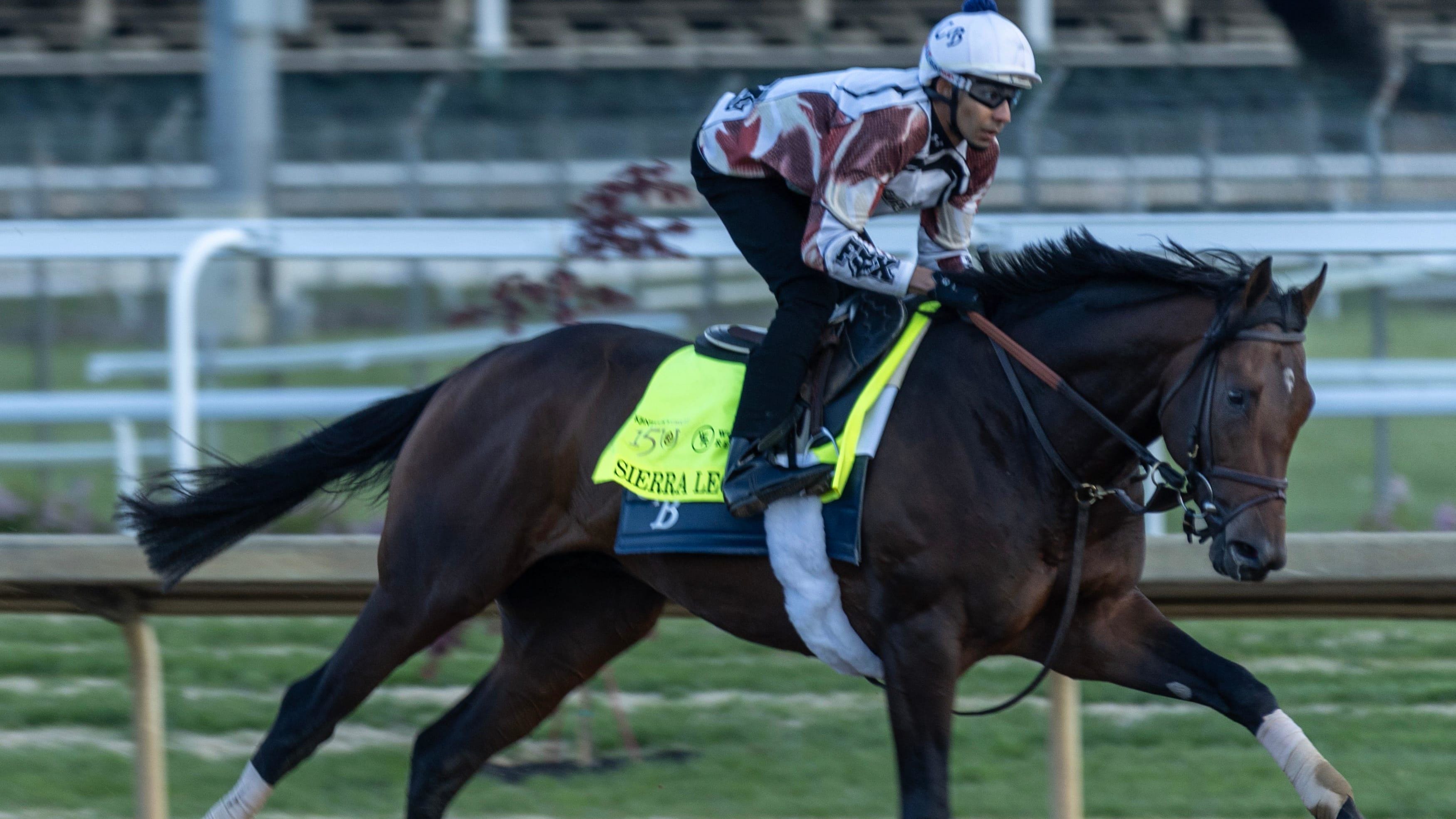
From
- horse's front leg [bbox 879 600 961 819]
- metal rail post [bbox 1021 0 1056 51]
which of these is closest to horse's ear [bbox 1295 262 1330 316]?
horse's front leg [bbox 879 600 961 819]

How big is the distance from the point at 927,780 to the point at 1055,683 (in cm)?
86

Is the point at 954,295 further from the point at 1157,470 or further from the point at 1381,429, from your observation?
the point at 1381,429

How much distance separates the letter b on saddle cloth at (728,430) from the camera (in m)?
3.17

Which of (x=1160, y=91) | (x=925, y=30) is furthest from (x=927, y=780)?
(x=925, y=30)

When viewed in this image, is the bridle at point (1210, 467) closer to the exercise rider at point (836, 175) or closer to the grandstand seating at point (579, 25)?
the exercise rider at point (836, 175)

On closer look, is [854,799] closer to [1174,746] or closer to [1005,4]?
[1174,746]

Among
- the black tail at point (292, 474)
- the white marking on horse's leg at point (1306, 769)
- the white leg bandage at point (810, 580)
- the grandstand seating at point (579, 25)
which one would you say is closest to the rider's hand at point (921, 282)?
the white leg bandage at point (810, 580)

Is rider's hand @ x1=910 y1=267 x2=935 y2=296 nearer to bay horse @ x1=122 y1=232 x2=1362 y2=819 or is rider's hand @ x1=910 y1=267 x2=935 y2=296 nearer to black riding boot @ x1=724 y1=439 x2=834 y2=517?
bay horse @ x1=122 y1=232 x2=1362 y2=819

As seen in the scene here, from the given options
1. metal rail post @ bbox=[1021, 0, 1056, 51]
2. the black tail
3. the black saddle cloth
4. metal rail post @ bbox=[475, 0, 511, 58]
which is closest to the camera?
the black saddle cloth

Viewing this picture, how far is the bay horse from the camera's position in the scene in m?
2.99

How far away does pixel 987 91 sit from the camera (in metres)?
3.16

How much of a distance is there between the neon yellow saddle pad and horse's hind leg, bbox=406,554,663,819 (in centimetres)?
30

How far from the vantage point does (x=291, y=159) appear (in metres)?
9.73

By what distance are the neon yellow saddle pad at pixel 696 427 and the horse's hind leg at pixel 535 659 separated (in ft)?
0.98
